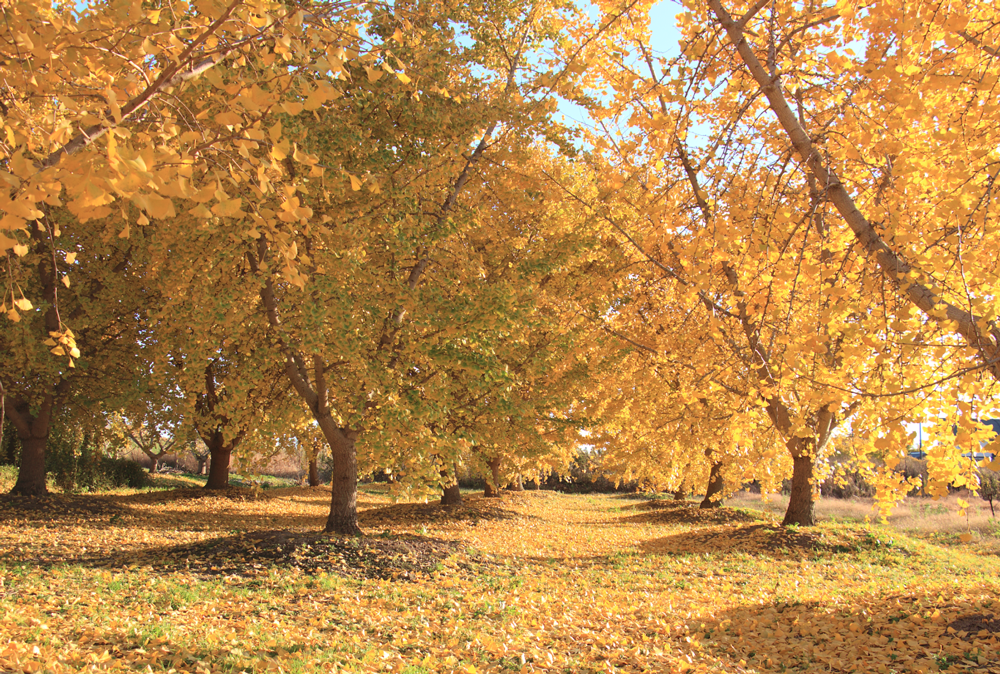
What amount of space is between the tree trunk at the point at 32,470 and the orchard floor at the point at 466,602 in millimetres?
916

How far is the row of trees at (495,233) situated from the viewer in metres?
2.69

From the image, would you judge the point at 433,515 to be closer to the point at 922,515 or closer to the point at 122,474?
the point at 122,474

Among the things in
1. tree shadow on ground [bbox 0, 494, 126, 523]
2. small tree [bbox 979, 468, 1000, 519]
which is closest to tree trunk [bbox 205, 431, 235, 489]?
tree shadow on ground [bbox 0, 494, 126, 523]

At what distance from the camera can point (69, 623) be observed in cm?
410

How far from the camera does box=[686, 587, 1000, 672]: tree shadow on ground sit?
423 cm

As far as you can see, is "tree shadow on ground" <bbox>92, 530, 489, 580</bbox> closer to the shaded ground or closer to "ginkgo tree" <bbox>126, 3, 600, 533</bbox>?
"ginkgo tree" <bbox>126, 3, 600, 533</bbox>

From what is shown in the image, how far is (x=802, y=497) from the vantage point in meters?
11.8

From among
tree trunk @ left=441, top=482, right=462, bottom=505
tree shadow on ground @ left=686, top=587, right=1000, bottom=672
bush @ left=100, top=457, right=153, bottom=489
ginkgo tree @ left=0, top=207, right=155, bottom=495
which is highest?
ginkgo tree @ left=0, top=207, right=155, bottom=495

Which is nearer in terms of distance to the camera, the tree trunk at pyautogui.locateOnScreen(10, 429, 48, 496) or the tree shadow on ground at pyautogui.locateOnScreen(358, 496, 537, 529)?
the tree trunk at pyautogui.locateOnScreen(10, 429, 48, 496)

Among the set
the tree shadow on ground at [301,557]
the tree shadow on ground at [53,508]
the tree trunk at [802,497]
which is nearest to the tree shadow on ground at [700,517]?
the tree trunk at [802,497]

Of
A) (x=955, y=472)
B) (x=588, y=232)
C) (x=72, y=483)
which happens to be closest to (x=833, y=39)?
(x=955, y=472)

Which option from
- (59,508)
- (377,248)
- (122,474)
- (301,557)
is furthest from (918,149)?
(122,474)

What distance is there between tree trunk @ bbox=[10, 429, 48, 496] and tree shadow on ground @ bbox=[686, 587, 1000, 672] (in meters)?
12.2

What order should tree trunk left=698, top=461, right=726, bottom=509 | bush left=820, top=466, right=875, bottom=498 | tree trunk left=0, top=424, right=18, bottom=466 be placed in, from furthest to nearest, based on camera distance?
bush left=820, top=466, right=875, bottom=498, tree trunk left=698, top=461, right=726, bottom=509, tree trunk left=0, top=424, right=18, bottom=466
